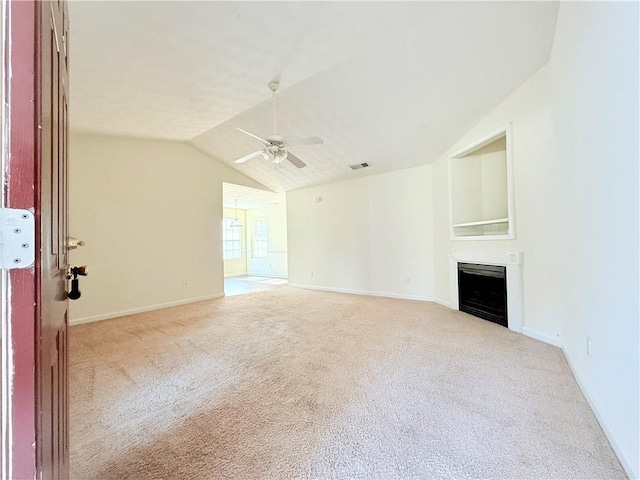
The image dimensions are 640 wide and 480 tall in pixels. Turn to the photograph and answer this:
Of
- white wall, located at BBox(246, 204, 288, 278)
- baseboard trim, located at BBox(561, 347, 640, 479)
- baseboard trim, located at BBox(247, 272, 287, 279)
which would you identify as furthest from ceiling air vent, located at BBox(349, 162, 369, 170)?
baseboard trim, located at BBox(247, 272, 287, 279)

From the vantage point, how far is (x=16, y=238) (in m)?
0.51

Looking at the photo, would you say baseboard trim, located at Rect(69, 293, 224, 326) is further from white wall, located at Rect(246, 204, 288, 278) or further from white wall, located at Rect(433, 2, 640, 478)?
white wall, located at Rect(433, 2, 640, 478)

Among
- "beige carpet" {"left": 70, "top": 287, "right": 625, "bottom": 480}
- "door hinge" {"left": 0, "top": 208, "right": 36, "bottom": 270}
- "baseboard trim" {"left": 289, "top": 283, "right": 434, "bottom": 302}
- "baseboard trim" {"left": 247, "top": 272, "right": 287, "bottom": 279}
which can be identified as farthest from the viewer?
"baseboard trim" {"left": 247, "top": 272, "right": 287, "bottom": 279}

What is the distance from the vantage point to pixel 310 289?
6730 millimetres

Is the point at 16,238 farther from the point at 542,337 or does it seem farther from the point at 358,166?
the point at 358,166

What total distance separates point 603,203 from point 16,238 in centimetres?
243

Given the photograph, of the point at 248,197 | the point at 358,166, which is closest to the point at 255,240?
the point at 248,197

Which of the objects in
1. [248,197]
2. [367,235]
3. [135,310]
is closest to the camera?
[135,310]

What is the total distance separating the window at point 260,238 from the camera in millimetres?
9922

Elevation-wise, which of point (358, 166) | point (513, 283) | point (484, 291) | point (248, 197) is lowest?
point (484, 291)

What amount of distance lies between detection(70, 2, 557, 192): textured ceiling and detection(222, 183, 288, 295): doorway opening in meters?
4.61

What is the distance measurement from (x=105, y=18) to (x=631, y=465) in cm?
419

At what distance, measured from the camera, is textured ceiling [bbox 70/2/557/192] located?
90.0 inches

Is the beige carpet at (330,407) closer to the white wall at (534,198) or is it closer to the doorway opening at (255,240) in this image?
the white wall at (534,198)
